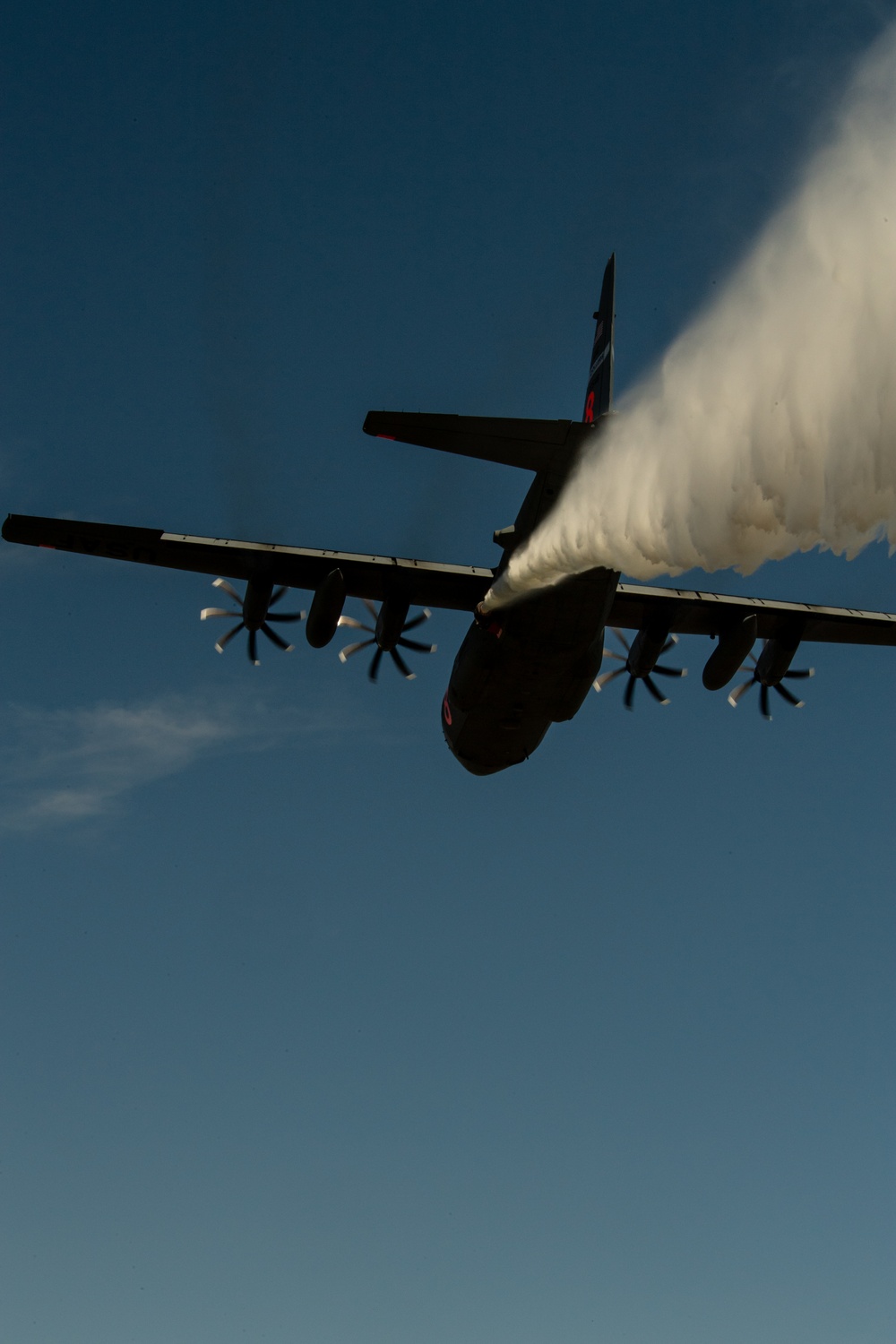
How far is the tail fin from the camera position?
831 inches

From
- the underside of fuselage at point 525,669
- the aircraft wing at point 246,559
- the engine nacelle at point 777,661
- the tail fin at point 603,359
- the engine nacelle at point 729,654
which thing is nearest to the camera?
the underside of fuselage at point 525,669

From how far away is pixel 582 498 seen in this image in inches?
631

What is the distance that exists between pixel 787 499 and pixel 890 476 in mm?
1503

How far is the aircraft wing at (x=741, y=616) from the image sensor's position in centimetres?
2441

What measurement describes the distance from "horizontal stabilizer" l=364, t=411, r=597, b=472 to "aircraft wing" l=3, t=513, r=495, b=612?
535cm

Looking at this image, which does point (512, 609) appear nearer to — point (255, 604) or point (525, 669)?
point (525, 669)

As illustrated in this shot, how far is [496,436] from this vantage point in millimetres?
18062

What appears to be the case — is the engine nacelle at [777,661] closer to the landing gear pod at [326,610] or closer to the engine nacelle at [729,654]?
the engine nacelle at [729,654]

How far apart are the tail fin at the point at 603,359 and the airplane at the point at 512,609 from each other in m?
0.04

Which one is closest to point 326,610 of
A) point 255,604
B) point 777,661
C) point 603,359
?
point 255,604

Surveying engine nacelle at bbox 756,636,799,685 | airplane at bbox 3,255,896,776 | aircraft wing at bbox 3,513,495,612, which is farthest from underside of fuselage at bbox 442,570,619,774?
engine nacelle at bbox 756,636,799,685

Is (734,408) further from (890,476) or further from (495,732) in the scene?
(495,732)

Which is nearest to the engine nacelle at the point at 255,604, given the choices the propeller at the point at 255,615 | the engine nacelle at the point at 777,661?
the propeller at the point at 255,615

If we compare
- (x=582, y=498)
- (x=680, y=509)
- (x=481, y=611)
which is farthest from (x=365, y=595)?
(x=680, y=509)
